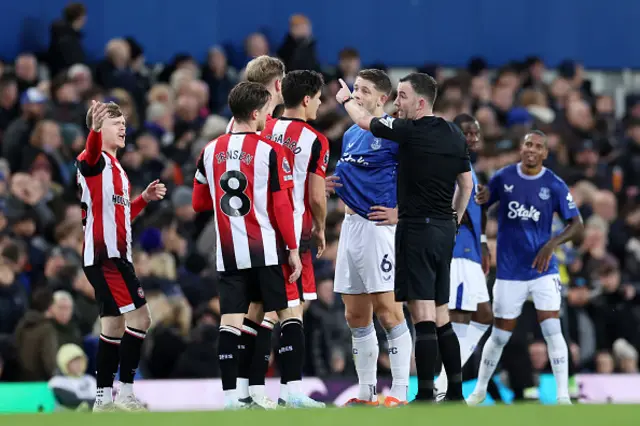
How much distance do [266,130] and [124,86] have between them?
7416 millimetres

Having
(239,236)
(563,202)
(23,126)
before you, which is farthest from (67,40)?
(239,236)

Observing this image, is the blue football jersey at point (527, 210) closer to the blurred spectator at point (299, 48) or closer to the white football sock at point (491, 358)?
the white football sock at point (491, 358)

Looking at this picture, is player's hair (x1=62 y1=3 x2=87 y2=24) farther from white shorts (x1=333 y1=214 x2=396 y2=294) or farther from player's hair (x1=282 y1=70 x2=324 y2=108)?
white shorts (x1=333 y1=214 x2=396 y2=294)

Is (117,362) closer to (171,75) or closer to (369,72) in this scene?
(369,72)

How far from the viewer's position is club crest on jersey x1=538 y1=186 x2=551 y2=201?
12.1 metres

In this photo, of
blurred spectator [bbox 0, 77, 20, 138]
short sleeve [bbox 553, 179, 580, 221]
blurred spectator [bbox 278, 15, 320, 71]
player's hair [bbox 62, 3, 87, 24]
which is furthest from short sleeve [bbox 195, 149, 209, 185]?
blurred spectator [bbox 278, 15, 320, 71]

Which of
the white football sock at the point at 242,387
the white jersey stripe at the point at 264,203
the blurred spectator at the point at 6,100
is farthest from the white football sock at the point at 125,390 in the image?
the blurred spectator at the point at 6,100

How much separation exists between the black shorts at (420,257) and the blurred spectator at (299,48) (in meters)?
9.32

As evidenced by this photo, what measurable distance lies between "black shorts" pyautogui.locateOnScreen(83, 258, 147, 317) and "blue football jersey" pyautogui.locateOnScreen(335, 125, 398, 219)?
1881mm

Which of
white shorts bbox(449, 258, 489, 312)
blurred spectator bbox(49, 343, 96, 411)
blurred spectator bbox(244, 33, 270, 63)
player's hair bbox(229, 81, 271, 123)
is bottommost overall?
blurred spectator bbox(49, 343, 96, 411)

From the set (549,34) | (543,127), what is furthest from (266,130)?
(549,34)

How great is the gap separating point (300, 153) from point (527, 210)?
274cm

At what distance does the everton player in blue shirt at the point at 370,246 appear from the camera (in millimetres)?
10539

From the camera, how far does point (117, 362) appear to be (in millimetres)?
10086
